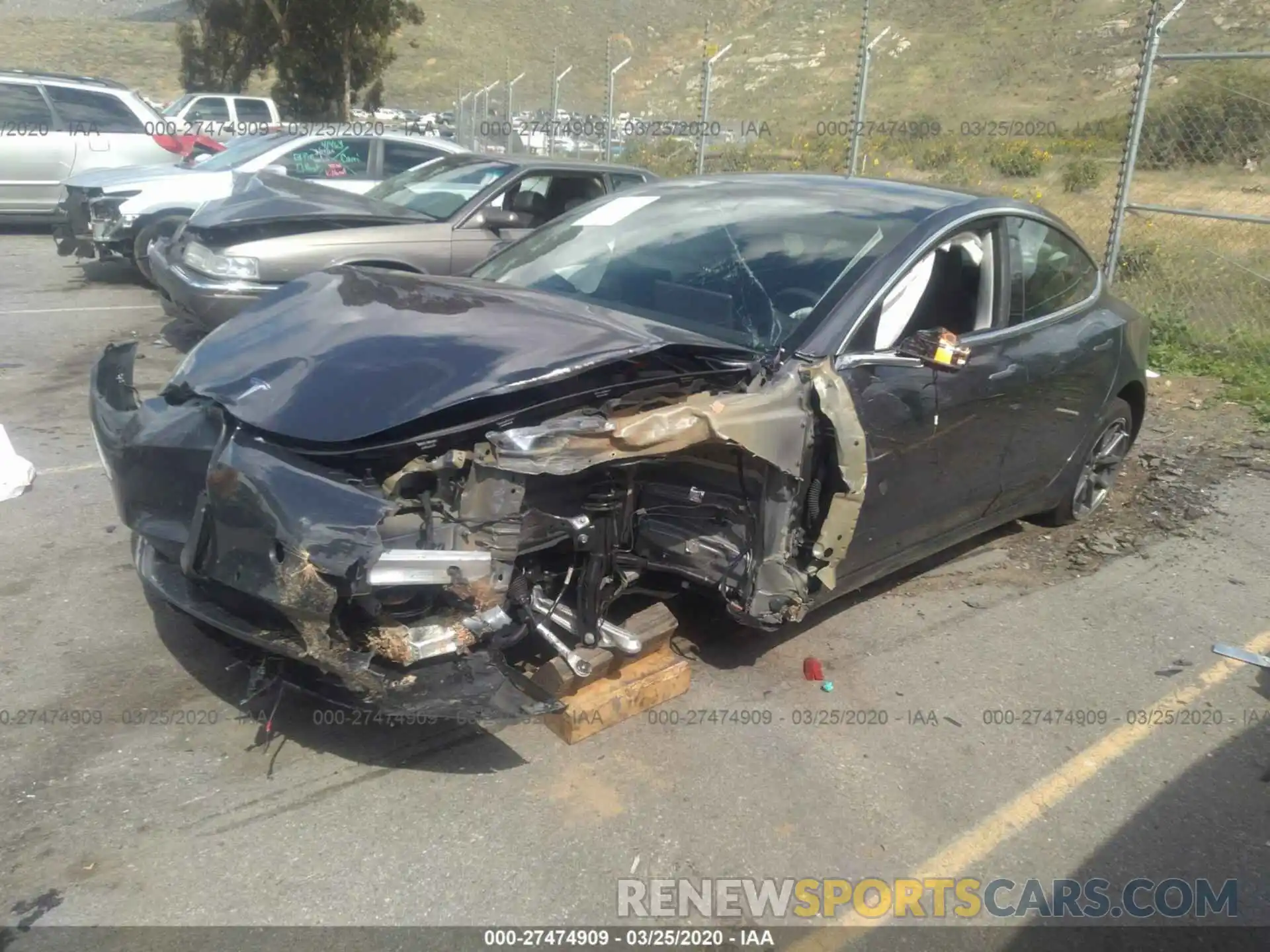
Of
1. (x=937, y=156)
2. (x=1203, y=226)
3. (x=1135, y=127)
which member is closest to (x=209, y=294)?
(x=1135, y=127)

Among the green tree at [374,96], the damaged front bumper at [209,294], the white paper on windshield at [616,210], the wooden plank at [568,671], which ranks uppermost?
the green tree at [374,96]

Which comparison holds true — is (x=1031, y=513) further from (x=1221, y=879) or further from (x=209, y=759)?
(x=209, y=759)

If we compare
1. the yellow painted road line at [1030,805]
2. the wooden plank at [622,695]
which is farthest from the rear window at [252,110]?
the yellow painted road line at [1030,805]

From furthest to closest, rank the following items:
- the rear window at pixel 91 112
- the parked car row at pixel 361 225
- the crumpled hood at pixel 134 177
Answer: the rear window at pixel 91 112 → the crumpled hood at pixel 134 177 → the parked car row at pixel 361 225

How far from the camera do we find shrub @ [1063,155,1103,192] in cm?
1708

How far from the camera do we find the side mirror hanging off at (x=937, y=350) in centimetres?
357

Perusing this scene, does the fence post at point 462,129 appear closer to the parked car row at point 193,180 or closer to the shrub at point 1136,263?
the parked car row at point 193,180

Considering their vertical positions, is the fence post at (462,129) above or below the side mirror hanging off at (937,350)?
above

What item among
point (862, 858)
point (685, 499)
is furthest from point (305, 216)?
point (862, 858)

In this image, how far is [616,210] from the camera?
15.5 feet

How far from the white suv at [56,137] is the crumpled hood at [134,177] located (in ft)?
9.81

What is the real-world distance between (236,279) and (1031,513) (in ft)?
16.8

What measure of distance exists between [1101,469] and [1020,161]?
50.7 ft

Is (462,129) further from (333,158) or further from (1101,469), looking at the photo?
(1101,469)
